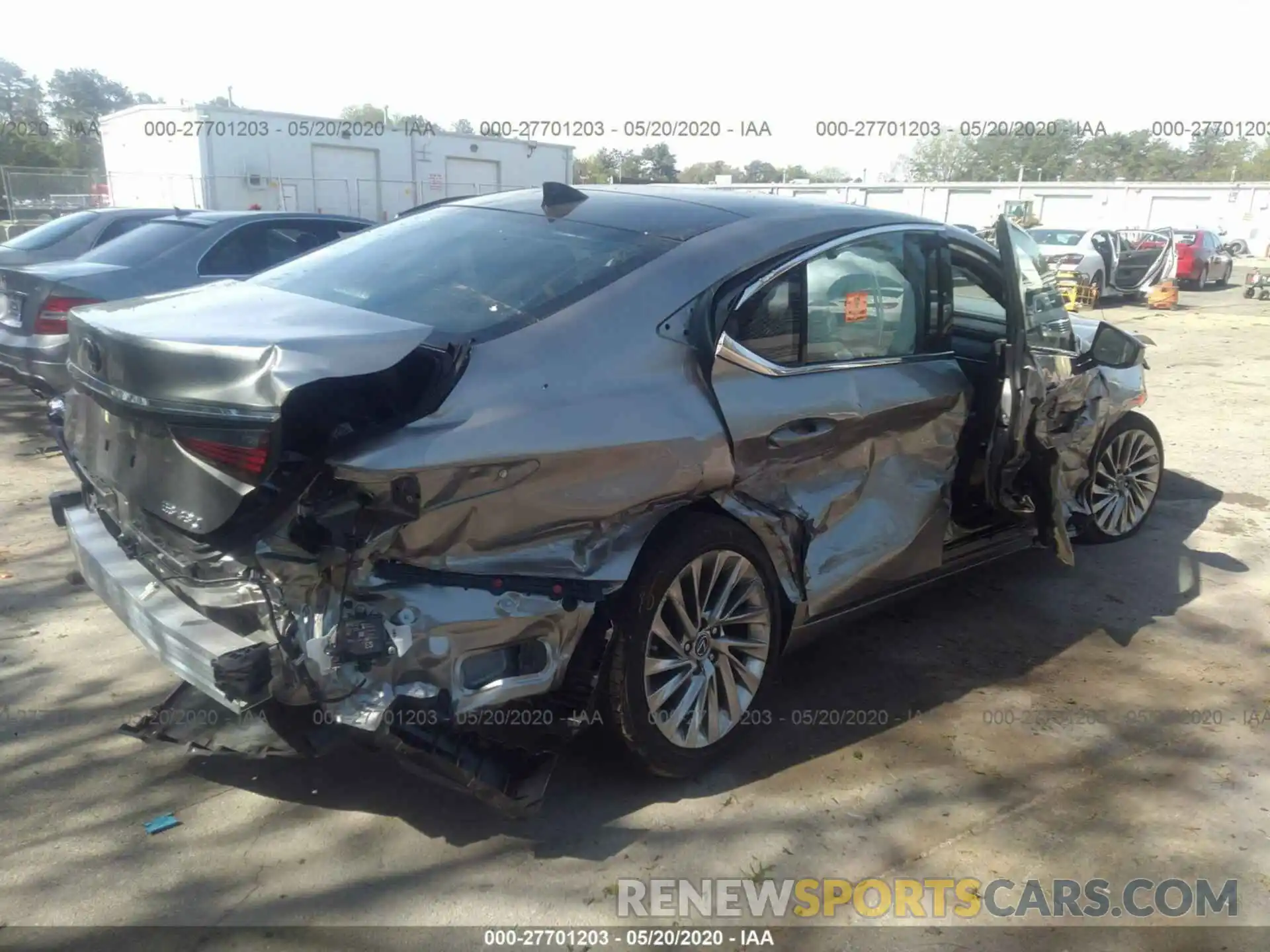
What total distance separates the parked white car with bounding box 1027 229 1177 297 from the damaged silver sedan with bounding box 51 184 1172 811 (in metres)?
17.0

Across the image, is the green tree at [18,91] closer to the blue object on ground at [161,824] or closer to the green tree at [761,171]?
the green tree at [761,171]

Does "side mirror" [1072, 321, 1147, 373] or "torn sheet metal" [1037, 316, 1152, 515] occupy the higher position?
"side mirror" [1072, 321, 1147, 373]

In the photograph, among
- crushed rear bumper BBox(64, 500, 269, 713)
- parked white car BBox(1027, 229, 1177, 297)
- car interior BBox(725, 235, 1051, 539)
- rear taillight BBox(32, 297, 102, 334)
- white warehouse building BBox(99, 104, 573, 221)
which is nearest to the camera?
crushed rear bumper BBox(64, 500, 269, 713)

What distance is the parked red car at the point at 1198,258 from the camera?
2448 centimetres

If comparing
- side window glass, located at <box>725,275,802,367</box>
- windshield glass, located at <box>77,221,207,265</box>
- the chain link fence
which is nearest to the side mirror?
side window glass, located at <box>725,275,802,367</box>

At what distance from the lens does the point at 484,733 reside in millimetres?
2828

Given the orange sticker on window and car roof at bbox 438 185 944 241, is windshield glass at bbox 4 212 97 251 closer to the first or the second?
car roof at bbox 438 185 944 241

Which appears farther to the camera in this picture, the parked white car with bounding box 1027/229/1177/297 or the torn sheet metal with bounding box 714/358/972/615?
the parked white car with bounding box 1027/229/1177/297

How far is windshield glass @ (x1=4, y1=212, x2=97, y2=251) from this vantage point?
869 cm

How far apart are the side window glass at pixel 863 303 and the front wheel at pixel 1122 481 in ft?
6.42

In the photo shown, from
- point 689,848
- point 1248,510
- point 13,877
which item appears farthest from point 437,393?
point 1248,510

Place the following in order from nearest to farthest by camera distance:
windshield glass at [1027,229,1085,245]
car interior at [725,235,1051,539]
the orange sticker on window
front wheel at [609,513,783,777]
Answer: front wheel at [609,513,783,777] < car interior at [725,235,1051,539] < the orange sticker on window < windshield glass at [1027,229,1085,245]

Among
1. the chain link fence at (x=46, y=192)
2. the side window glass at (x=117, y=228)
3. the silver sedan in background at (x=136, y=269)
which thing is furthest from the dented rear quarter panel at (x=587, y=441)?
the chain link fence at (x=46, y=192)

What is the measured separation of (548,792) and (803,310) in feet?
6.11
